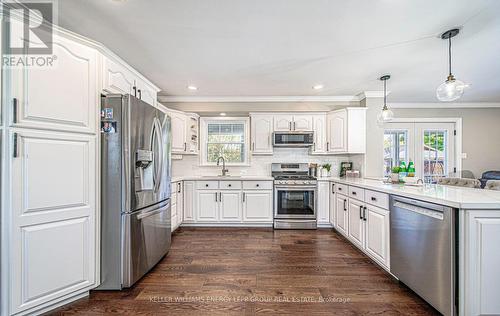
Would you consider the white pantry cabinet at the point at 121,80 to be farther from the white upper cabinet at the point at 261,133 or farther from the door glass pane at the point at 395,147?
the door glass pane at the point at 395,147

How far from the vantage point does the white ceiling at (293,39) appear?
176cm

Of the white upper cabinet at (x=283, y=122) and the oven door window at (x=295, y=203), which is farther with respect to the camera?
the white upper cabinet at (x=283, y=122)

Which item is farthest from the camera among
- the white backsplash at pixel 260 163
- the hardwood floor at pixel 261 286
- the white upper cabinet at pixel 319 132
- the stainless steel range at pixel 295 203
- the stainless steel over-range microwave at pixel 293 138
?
the white backsplash at pixel 260 163

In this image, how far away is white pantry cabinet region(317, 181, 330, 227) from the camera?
12.6 feet

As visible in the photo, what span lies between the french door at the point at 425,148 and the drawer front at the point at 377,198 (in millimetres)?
2824

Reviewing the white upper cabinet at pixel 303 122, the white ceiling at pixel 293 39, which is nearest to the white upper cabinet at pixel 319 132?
the white upper cabinet at pixel 303 122

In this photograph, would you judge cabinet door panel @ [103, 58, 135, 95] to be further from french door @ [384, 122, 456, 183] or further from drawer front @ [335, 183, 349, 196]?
french door @ [384, 122, 456, 183]

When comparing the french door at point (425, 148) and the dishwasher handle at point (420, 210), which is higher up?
the french door at point (425, 148)

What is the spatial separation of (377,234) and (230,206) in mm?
2260

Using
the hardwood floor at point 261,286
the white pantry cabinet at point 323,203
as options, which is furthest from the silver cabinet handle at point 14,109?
the white pantry cabinet at point 323,203

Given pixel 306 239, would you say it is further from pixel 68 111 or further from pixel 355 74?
pixel 68 111

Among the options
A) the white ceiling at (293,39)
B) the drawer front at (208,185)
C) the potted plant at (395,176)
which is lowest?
the drawer front at (208,185)

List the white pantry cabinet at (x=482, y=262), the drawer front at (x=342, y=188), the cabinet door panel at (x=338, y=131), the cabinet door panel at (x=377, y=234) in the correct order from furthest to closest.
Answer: the cabinet door panel at (x=338, y=131) → the drawer front at (x=342, y=188) → the cabinet door panel at (x=377, y=234) → the white pantry cabinet at (x=482, y=262)

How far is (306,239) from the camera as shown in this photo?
332 centimetres
